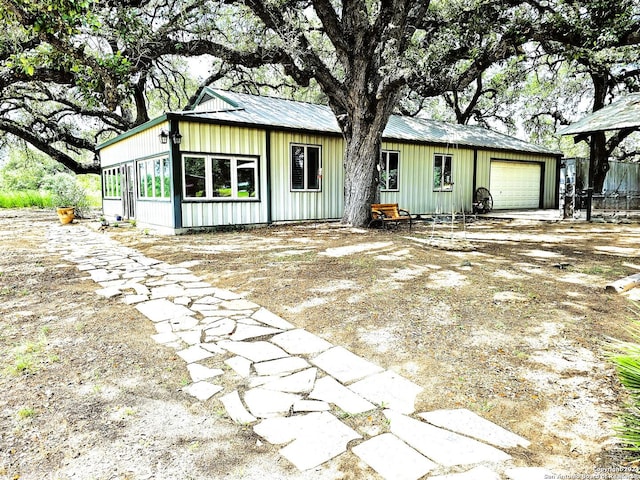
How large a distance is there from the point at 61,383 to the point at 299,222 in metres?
9.80

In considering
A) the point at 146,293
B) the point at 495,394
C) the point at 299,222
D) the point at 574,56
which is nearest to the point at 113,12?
the point at 299,222

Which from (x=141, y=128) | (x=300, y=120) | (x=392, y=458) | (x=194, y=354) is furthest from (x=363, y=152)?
(x=392, y=458)

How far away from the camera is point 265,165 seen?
451 inches

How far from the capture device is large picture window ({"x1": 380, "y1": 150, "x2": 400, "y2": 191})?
13.9 meters

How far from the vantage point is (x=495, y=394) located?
2488 mm

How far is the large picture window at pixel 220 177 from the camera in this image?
411 inches

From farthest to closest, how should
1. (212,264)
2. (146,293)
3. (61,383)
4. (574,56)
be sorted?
(574,56) < (212,264) < (146,293) < (61,383)

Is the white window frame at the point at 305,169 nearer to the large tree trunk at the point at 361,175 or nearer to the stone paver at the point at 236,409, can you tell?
the large tree trunk at the point at 361,175

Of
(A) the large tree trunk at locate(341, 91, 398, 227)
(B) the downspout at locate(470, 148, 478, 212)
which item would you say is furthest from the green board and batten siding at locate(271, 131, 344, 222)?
(B) the downspout at locate(470, 148, 478, 212)

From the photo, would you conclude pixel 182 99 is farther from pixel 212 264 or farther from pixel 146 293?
pixel 146 293

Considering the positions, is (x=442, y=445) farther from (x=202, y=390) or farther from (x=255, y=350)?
(x=255, y=350)

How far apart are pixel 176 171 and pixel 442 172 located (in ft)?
31.4

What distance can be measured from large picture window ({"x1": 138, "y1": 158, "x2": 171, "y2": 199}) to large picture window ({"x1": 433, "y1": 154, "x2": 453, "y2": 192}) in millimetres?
9288

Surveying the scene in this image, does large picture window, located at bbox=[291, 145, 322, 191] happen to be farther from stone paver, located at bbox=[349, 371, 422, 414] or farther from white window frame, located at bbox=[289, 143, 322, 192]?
stone paver, located at bbox=[349, 371, 422, 414]
